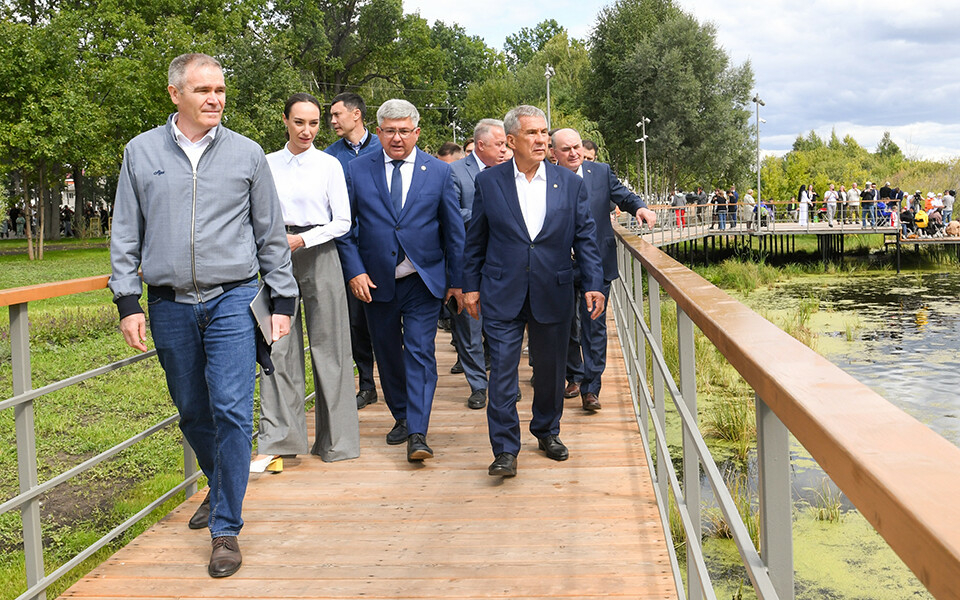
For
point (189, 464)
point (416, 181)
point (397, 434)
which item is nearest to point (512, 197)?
point (416, 181)

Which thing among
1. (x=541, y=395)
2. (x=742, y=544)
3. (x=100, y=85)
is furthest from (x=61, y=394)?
(x=100, y=85)

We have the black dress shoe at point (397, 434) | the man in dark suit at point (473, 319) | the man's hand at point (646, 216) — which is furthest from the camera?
the man in dark suit at point (473, 319)

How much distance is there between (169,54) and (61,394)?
22.3m

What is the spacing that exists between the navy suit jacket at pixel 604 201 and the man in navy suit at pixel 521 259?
1305 millimetres

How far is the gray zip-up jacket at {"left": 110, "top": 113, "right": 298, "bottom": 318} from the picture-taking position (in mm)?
3289

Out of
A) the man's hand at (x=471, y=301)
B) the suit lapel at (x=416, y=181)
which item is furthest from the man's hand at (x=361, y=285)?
the man's hand at (x=471, y=301)

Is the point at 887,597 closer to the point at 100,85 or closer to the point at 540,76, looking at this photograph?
the point at 100,85

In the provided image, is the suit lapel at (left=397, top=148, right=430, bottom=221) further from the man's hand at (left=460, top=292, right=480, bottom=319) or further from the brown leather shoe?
the brown leather shoe

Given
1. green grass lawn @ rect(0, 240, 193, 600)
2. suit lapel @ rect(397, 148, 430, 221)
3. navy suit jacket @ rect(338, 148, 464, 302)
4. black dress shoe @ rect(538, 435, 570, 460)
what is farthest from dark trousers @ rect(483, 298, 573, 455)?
green grass lawn @ rect(0, 240, 193, 600)

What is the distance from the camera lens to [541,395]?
4.57m

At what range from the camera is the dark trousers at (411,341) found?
15.6ft

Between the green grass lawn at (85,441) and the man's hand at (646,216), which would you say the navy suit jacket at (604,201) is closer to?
the man's hand at (646,216)

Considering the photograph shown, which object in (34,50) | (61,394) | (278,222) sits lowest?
(61,394)

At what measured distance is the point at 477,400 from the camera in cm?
608
